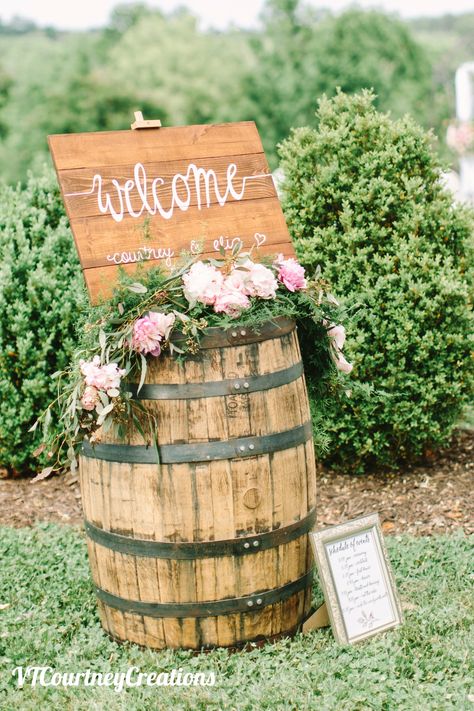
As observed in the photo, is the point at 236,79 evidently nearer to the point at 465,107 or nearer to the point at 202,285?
the point at 465,107

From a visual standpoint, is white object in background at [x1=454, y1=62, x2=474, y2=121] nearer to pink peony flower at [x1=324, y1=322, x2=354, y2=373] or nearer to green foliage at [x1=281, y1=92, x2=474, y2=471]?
green foliage at [x1=281, y1=92, x2=474, y2=471]

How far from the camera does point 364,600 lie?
349 cm

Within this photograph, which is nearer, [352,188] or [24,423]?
[352,188]

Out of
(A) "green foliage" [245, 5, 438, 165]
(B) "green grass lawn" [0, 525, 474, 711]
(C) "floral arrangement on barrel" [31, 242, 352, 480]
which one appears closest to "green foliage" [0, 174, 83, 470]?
(B) "green grass lawn" [0, 525, 474, 711]

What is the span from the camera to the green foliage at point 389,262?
4.88 m

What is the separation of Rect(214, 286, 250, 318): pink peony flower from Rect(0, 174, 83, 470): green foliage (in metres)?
2.17

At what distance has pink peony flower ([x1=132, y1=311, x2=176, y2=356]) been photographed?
3.07 metres

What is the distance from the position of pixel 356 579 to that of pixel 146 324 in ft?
4.74

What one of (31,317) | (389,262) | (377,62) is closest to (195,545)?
(389,262)

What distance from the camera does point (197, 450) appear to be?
3.19 meters

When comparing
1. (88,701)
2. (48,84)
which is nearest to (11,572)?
(88,701)

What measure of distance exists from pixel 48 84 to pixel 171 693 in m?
Result: 35.6

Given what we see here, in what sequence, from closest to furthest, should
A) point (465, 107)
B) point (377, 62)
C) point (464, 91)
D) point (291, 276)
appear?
1. point (291, 276)
2. point (464, 91)
3. point (465, 107)
4. point (377, 62)

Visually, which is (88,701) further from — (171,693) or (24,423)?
(24,423)
